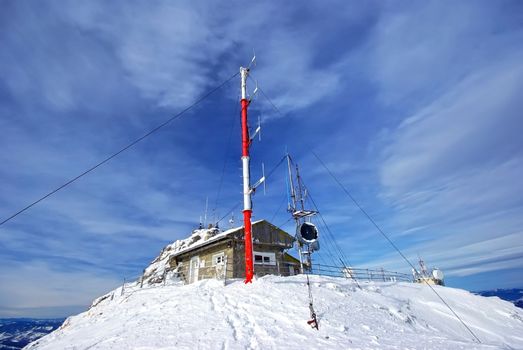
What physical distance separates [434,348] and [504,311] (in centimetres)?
1688

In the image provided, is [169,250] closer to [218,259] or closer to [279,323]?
[218,259]

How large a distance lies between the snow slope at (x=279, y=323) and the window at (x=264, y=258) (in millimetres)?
10044

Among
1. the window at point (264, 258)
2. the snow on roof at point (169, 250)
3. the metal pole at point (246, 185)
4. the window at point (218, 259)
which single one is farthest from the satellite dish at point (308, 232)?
the snow on roof at point (169, 250)

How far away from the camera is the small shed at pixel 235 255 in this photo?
85.3 feet

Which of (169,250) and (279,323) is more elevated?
(169,250)

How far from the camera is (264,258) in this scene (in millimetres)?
28562

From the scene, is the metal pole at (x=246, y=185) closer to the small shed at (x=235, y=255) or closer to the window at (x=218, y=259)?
the small shed at (x=235, y=255)

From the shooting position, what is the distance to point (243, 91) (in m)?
20.9

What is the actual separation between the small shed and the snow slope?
328 inches

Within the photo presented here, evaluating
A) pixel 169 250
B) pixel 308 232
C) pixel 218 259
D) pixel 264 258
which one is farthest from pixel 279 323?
pixel 169 250

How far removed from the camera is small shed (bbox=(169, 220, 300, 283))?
2598cm

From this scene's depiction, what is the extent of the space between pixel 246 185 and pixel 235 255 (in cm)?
1003

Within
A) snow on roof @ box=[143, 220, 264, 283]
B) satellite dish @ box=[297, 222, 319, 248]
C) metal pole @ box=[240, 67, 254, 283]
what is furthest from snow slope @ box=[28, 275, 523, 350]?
snow on roof @ box=[143, 220, 264, 283]

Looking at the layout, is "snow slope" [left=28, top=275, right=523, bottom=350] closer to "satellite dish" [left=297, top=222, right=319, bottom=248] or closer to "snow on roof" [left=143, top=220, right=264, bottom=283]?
"satellite dish" [left=297, top=222, right=319, bottom=248]
